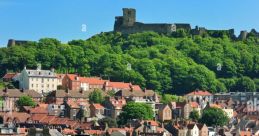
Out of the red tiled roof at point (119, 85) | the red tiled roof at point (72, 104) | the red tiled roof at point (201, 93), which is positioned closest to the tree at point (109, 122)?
the red tiled roof at point (72, 104)

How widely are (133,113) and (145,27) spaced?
68.5 meters

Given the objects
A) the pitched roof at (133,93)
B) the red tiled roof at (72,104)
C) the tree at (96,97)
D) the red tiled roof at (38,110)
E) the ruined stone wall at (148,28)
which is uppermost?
the ruined stone wall at (148,28)

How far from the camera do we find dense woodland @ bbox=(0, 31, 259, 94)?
108875mm

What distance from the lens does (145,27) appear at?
146 metres

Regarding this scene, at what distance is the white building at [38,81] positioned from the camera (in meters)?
95.1

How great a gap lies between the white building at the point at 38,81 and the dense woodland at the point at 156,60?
10.1 m

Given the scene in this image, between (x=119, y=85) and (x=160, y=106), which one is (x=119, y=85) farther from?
(x=160, y=106)

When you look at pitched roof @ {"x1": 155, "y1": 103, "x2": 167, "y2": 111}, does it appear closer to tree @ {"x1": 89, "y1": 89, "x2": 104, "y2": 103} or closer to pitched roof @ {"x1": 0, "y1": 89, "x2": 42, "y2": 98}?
tree @ {"x1": 89, "y1": 89, "x2": 104, "y2": 103}

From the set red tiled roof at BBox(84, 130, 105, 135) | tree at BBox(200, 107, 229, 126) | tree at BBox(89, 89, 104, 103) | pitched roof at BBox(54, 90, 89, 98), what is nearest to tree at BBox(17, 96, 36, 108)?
pitched roof at BBox(54, 90, 89, 98)

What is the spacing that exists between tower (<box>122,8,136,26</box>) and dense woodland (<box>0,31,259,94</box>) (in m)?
3.40

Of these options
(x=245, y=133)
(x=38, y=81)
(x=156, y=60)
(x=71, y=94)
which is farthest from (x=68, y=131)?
(x=156, y=60)

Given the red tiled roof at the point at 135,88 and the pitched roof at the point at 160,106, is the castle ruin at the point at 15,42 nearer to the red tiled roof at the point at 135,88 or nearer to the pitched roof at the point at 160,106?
the red tiled roof at the point at 135,88

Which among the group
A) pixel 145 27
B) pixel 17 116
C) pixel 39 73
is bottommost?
pixel 17 116

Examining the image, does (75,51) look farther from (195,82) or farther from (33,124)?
(33,124)
